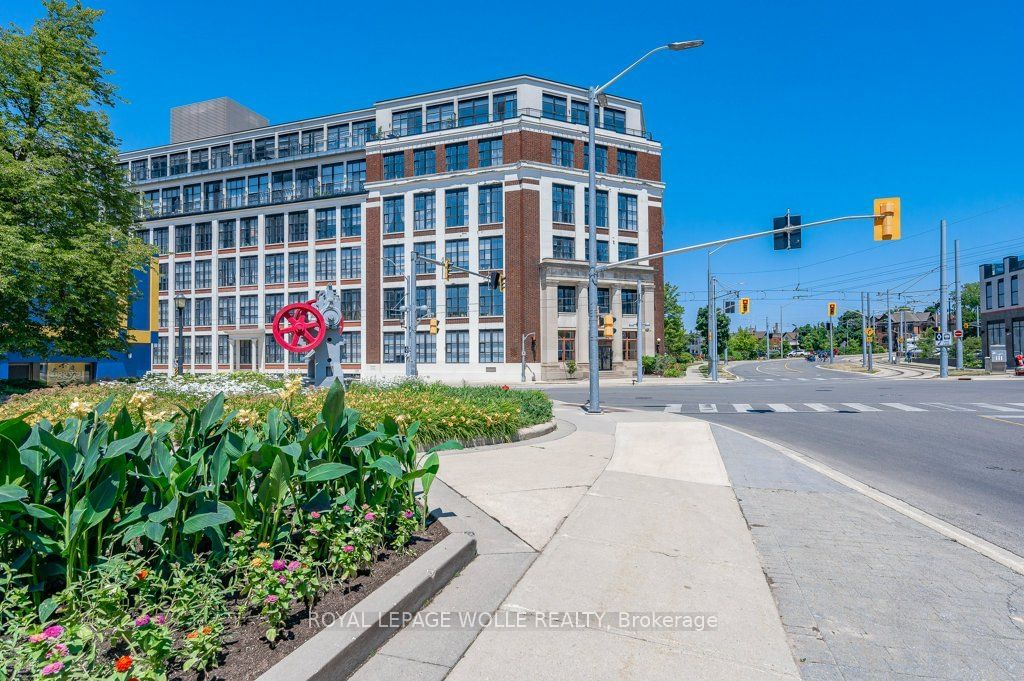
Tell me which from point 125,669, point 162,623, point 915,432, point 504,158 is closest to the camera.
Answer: point 125,669

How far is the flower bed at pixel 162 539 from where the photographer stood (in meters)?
2.70

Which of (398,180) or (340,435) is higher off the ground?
(398,180)

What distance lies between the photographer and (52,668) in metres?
2.25

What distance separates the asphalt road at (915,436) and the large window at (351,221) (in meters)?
30.4

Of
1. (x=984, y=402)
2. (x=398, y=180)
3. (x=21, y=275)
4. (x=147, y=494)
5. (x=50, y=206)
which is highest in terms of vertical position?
(x=398, y=180)

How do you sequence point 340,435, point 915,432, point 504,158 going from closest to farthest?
point 340,435 < point 915,432 < point 504,158

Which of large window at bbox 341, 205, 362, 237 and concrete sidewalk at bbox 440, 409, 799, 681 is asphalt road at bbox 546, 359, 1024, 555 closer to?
concrete sidewalk at bbox 440, 409, 799, 681

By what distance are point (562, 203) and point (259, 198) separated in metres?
29.4

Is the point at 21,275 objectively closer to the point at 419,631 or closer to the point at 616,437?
the point at 616,437

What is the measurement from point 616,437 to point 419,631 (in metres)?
9.25

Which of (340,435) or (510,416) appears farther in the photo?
(510,416)

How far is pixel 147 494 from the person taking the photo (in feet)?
11.4

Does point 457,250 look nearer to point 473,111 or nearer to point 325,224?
point 473,111

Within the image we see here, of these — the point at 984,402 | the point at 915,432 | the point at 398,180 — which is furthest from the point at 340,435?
the point at 398,180
